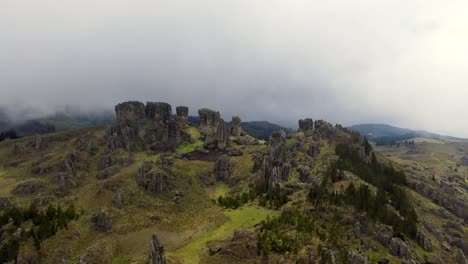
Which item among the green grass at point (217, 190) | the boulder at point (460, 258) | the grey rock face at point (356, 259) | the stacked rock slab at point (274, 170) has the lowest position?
the boulder at point (460, 258)

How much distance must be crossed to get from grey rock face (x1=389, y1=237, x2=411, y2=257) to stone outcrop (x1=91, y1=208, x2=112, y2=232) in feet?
340

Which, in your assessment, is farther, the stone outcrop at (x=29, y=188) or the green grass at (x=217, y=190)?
the stone outcrop at (x=29, y=188)

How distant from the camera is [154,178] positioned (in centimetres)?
17612

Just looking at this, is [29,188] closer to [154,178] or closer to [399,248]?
[154,178]

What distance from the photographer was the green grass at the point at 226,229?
11828 cm

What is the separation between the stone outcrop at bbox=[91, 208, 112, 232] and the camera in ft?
473

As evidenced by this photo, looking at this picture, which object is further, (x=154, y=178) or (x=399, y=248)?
(x=154, y=178)

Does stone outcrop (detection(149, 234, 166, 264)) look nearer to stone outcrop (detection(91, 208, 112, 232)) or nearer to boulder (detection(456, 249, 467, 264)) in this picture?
stone outcrop (detection(91, 208, 112, 232))

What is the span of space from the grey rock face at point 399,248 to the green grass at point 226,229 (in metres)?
42.1

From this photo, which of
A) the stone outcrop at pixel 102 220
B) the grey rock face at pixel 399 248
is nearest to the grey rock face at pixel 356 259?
the grey rock face at pixel 399 248

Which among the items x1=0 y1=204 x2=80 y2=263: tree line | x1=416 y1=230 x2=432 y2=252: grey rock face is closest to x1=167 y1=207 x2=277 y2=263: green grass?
x1=0 y1=204 x2=80 y2=263: tree line

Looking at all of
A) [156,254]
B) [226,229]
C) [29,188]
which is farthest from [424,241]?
[29,188]

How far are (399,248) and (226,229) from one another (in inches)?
2358

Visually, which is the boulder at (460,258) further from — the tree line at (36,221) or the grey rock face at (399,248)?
the tree line at (36,221)
